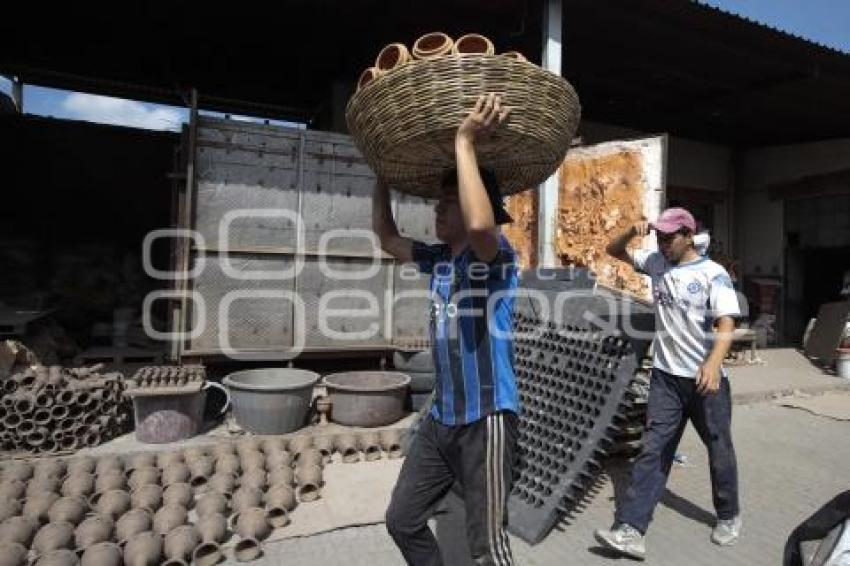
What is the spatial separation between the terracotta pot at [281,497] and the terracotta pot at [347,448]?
0.91m

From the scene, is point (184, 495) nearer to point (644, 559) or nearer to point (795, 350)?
point (644, 559)

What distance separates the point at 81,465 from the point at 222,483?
1.02 m

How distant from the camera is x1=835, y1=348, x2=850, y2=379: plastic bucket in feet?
31.6

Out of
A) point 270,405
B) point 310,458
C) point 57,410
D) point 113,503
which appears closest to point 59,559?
point 113,503

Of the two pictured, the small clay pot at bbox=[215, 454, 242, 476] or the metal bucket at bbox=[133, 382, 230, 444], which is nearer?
the small clay pot at bbox=[215, 454, 242, 476]

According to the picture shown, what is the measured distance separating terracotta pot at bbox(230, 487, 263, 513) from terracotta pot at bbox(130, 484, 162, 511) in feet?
1.46

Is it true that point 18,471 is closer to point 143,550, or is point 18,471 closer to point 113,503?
point 113,503

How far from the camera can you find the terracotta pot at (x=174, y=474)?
4215mm

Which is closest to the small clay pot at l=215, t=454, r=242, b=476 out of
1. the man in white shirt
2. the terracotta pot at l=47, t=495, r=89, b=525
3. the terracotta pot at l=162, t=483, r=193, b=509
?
the terracotta pot at l=162, t=483, r=193, b=509

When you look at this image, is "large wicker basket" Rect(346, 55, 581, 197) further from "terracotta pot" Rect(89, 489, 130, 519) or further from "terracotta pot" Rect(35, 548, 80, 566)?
"terracotta pot" Rect(89, 489, 130, 519)

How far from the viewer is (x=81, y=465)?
4.28 m

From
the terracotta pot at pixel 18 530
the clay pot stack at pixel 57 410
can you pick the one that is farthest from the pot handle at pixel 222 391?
the terracotta pot at pixel 18 530

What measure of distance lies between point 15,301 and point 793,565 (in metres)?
11.6

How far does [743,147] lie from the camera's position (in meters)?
14.8
